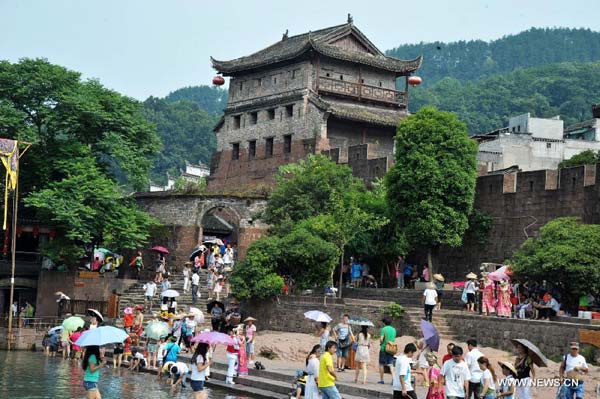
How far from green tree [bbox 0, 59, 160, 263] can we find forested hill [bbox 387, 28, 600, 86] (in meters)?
121

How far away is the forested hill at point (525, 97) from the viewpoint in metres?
94.1

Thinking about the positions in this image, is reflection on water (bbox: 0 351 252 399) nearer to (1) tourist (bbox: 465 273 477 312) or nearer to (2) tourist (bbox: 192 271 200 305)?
(2) tourist (bbox: 192 271 200 305)

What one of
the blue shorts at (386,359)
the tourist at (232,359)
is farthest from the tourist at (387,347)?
the tourist at (232,359)

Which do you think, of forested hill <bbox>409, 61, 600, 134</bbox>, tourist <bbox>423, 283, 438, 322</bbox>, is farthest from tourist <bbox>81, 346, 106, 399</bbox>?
forested hill <bbox>409, 61, 600, 134</bbox>

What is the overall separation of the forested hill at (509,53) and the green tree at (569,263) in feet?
425

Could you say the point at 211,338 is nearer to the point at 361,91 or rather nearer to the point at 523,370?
the point at 523,370

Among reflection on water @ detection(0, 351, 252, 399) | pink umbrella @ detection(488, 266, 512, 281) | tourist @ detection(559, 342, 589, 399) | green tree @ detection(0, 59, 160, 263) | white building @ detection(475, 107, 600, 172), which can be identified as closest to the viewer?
tourist @ detection(559, 342, 589, 399)

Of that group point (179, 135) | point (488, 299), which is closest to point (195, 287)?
point (488, 299)

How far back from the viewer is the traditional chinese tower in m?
45.1

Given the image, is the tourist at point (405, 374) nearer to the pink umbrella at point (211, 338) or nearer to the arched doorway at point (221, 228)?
the pink umbrella at point (211, 338)

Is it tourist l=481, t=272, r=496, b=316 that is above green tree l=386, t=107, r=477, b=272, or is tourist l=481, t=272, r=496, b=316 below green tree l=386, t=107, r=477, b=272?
below

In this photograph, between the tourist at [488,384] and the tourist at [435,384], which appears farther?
the tourist at [435,384]

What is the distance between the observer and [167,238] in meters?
39.4

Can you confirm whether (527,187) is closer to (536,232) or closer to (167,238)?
(536,232)
